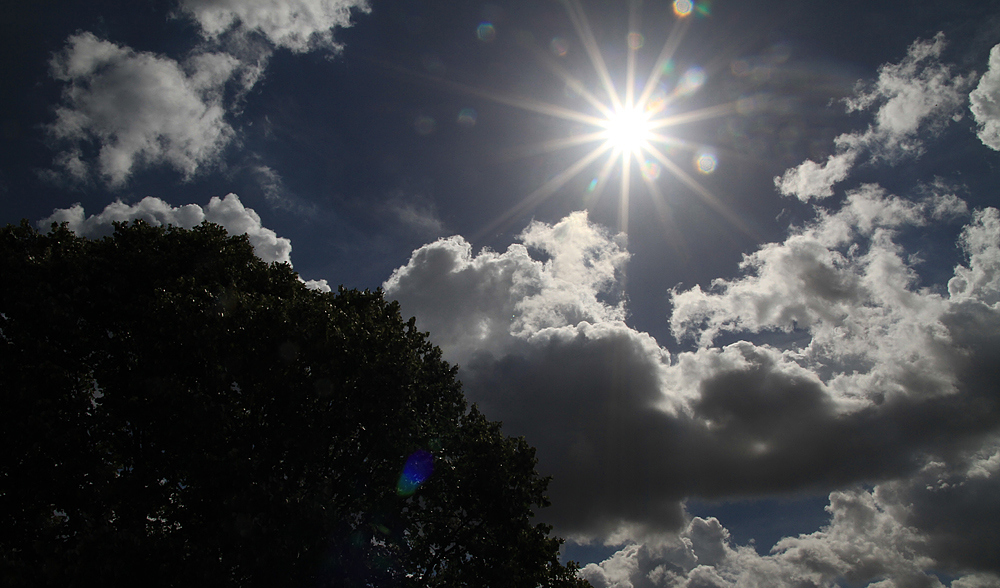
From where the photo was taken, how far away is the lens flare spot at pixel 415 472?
19.7 meters

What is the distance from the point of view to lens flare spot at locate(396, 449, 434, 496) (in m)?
19.7

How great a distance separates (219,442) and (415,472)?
7.31 m

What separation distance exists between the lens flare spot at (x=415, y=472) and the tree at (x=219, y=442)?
6 cm

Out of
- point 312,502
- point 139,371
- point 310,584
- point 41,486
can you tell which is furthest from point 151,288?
point 310,584

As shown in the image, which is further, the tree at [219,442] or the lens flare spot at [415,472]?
the lens flare spot at [415,472]

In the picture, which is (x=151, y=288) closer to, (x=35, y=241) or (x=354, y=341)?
(x=35, y=241)

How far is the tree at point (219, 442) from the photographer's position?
48.5 ft

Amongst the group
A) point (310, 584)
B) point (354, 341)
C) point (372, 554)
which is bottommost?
A: point (310, 584)

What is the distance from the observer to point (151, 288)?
18.6m

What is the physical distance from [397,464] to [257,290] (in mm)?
9737

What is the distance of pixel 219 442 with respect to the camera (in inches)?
635

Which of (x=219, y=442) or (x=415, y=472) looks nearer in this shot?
(x=219, y=442)

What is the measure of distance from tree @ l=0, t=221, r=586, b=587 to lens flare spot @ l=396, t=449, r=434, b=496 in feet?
0.20

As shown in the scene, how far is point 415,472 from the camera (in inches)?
789
